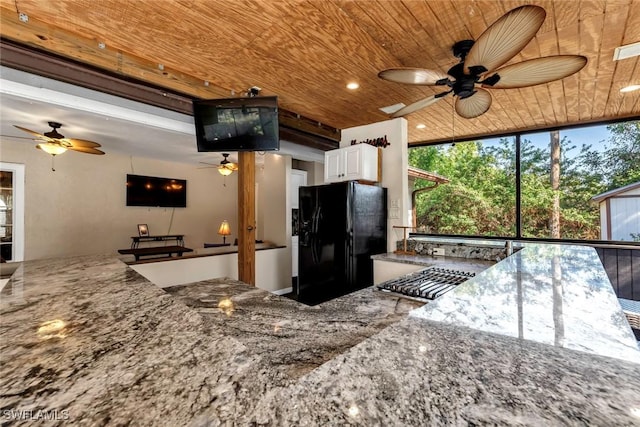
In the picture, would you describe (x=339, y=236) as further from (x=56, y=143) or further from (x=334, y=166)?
(x=56, y=143)

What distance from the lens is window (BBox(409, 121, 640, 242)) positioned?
11.6ft

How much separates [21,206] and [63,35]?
4215mm

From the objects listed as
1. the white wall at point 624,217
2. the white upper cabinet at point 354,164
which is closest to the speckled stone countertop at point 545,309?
the white upper cabinet at point 354,164

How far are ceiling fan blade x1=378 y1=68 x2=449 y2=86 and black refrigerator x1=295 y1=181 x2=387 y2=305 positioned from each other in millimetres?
1274

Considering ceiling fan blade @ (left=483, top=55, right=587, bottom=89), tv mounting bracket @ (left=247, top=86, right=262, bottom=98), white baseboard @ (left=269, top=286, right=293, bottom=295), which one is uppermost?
tv mounting bracket @ (left=247, top=86, right=262, bottom=98)

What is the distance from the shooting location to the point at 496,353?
0.57 m

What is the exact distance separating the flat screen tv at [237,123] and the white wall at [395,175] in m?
1.52

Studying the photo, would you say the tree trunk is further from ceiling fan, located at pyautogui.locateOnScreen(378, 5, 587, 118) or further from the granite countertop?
ceiling fan, located at pyautogui.locateOnScreen(378, 5, 587, 118)

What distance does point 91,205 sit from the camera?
5.30 meters

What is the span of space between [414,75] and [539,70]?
28.6 inches

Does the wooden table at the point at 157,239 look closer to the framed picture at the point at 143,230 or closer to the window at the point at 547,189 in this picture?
the framed picture at the point at 143,230

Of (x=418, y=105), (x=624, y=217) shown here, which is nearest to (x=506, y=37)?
(x=418, y=105)

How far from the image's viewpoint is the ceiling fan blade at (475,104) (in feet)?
7.07

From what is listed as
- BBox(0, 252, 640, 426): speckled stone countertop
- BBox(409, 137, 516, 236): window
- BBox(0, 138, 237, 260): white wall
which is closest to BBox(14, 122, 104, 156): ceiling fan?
BBox(0, 138, 237, 260): white wall
